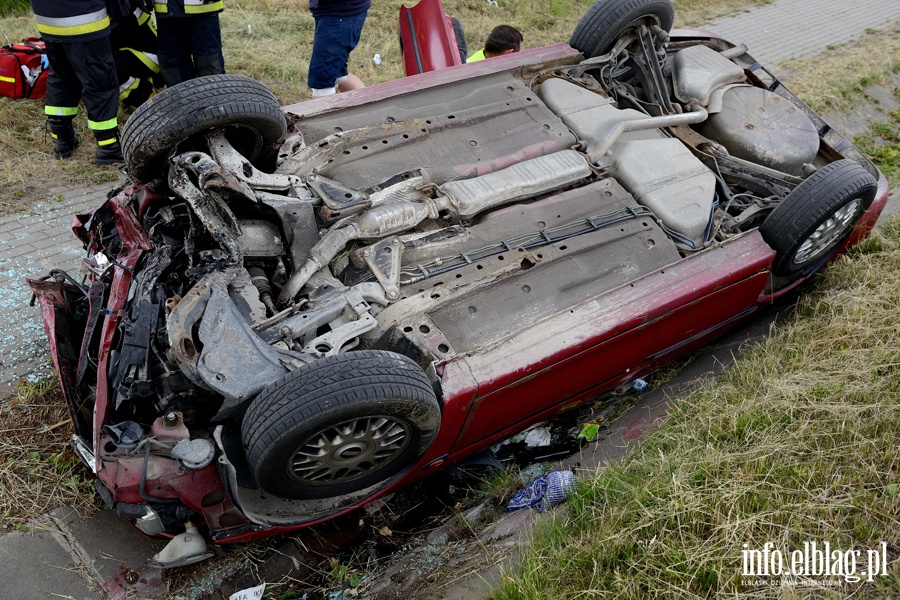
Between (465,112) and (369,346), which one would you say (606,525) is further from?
(465,112)

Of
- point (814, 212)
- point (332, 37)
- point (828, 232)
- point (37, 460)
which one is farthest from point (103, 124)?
point (828, 232)

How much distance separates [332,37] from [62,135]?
2.29m

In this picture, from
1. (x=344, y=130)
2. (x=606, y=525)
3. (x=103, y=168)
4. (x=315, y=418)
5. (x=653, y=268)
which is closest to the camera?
(x=315, y=418)

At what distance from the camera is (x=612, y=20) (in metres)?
5.01

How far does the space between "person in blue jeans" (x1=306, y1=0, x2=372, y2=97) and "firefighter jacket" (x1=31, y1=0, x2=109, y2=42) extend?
1.57 m

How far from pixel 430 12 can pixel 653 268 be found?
3.40m

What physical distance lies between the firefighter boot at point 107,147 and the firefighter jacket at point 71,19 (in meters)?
0.74

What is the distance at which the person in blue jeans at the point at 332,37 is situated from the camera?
19.5ft

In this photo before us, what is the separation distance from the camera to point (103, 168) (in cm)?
587

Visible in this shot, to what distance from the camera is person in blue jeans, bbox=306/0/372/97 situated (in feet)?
19.5

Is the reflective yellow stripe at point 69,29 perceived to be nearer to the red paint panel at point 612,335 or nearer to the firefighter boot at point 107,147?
the firefighter boot at point 107,147

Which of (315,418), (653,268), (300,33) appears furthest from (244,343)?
(300,33)

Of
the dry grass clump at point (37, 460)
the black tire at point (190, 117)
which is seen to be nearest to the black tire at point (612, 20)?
the black tire at point (190, 117)

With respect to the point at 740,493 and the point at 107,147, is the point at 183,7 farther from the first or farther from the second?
the point at 740,493
